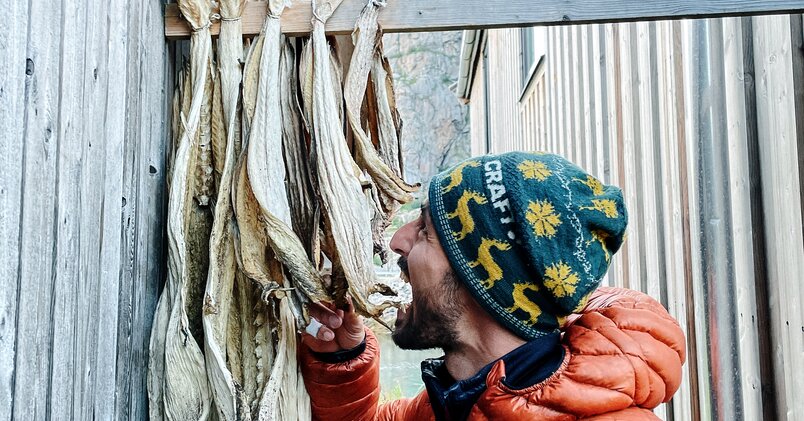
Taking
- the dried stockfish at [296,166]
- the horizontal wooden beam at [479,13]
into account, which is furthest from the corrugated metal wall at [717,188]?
the dried stockfish at [296,166]

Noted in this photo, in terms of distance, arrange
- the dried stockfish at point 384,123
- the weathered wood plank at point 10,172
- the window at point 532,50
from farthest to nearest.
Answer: the window at point 532,50 < the dried stockfish at point 384,123 < the weathered wood plank at point 10,172

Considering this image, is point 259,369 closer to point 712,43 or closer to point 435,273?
point 435,273

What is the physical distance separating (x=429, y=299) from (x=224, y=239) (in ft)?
1.92

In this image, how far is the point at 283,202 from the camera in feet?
4.99

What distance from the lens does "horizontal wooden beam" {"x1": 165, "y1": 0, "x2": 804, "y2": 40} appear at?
1.57 m

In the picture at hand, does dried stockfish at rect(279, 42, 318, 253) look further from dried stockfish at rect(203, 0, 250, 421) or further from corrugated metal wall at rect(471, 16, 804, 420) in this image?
corrugated metal wall at rect(471, 16, 804, 420)

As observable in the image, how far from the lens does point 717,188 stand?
88.4 inches

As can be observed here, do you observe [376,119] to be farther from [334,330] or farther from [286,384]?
[286,384]

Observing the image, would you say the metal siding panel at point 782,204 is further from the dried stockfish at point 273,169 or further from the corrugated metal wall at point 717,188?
the dried stockfish at point 273,169

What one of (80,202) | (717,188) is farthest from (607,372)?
(80,202)

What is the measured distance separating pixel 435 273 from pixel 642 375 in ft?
1.90

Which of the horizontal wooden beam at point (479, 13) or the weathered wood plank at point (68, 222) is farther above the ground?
the horizontal wooden beam at point (479, 13)

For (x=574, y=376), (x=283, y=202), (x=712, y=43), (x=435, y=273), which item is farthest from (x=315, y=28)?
(x=712, y=43)

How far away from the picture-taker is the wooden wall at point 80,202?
1018 mm
